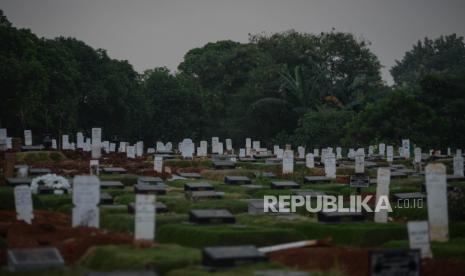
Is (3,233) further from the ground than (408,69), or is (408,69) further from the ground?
(408,69)

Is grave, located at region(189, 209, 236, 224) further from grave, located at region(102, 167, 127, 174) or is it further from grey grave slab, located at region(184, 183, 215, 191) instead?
grave, located at region(102, 167, 127, 174)

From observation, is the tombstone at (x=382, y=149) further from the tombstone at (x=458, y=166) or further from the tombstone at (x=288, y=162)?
the tombstone at (x=458, y=166)

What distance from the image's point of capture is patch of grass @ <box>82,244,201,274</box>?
16047mm

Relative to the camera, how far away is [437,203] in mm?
22312

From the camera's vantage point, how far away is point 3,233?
70.0 ft

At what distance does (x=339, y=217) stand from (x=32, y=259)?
10.6 meters

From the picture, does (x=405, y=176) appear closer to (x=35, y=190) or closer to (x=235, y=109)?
(x=35, y=190)

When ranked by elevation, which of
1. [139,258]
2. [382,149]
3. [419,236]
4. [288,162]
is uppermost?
[382,149]

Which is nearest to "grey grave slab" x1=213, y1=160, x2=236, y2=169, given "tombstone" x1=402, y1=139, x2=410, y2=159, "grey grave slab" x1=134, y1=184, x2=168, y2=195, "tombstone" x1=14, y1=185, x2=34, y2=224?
"grey grave slab" x1=134, y1=184, x2=168, y2=195

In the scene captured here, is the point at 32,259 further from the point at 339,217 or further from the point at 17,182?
the point at 17,182

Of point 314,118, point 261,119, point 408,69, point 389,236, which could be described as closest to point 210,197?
point 389,236

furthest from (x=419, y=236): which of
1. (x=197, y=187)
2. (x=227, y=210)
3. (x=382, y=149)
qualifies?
(x=382, y=149)

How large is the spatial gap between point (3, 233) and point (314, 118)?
5535 cm

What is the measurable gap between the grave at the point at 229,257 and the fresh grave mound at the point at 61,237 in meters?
3.10
